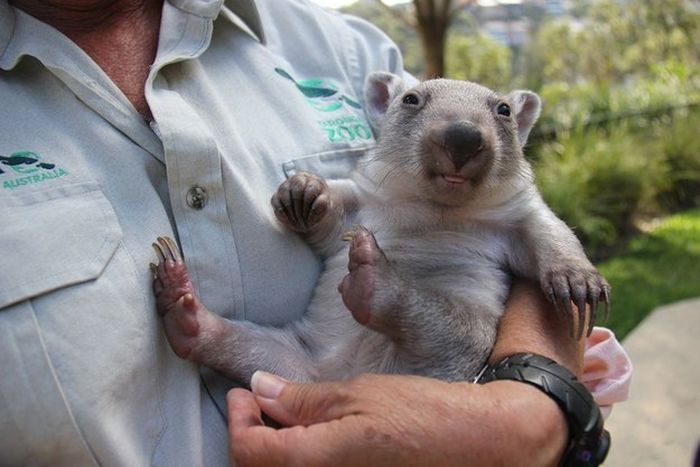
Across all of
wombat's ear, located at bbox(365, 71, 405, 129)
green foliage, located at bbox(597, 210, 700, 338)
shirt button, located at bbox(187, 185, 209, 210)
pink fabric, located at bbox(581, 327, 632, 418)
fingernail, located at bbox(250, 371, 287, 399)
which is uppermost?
shirt button, located at bbox(187, 185, 209, 210)

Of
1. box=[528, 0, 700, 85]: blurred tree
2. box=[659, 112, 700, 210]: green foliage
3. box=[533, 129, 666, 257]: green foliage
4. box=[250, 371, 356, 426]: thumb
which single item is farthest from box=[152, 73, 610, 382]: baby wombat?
box=[528, 0, 700, 85]: blurred tree

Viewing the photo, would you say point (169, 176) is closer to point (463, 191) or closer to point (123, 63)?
point (123, 63)

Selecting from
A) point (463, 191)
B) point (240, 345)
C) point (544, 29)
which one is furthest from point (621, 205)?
point (544, 29)

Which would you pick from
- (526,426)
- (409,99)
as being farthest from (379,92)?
(526,426)

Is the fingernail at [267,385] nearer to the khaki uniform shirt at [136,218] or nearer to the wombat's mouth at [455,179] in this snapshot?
the khaki uniform shirt at [136,218]

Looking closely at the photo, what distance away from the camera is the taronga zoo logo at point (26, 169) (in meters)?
1.70

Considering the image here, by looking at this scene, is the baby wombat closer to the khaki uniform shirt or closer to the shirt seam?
the khaki uniform shirt

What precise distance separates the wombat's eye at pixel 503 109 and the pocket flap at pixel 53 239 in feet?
4.40

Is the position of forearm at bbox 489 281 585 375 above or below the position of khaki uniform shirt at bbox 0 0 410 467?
below

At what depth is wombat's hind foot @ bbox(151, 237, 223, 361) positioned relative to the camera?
1.83 m

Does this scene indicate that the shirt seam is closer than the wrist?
No

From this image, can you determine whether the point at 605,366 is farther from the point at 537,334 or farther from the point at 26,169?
the point at 26,169

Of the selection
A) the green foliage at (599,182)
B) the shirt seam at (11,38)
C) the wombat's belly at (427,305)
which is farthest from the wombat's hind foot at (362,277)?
the green foliage at (599,182)

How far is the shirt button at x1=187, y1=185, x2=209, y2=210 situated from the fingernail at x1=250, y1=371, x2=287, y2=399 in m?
0.45
